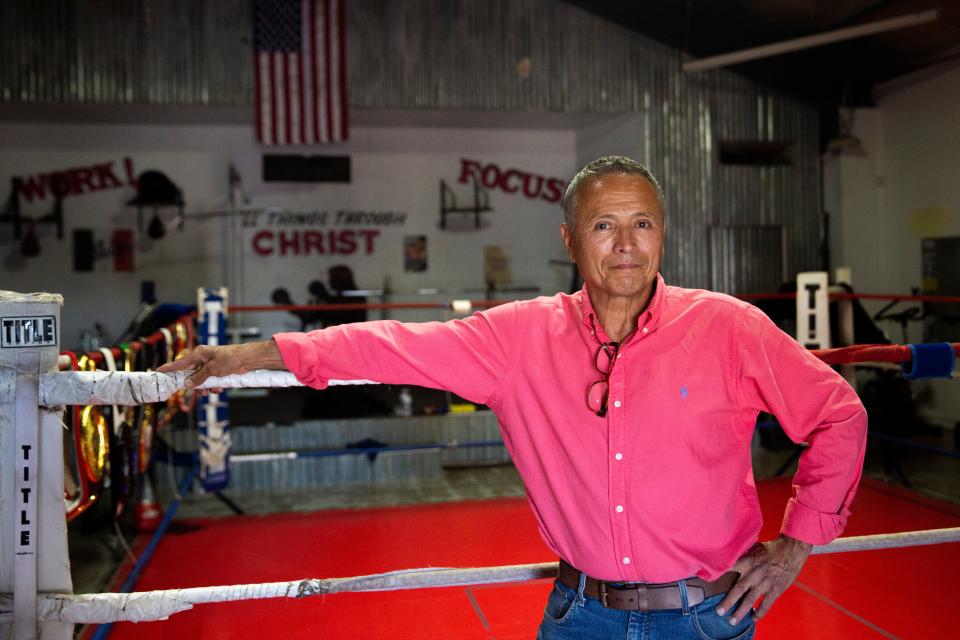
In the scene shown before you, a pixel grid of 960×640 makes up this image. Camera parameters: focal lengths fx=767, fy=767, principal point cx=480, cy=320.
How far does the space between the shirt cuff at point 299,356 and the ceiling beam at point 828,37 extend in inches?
260

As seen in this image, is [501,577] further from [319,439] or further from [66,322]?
[66,322]

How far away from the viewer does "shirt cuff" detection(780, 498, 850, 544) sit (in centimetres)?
128

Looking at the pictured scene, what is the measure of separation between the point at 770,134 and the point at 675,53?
1394 millimetres

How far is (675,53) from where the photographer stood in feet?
26.9

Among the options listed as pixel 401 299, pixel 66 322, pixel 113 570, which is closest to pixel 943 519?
pixel 113 570

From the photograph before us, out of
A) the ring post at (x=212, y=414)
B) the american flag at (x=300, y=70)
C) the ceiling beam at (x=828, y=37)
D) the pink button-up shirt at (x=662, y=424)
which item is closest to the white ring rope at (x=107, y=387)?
the pink button-up shirt at (x=662, y=424)

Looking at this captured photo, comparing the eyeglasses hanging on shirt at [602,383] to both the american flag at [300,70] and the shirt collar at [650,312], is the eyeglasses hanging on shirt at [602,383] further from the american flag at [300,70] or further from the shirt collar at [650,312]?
the american flag at [300,70]

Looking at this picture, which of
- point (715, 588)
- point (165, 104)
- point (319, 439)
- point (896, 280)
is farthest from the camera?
point (896, 280)

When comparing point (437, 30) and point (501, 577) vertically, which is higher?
point (437, 30)

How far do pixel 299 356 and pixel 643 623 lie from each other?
73 cm

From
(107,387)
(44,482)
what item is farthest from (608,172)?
(44,482)

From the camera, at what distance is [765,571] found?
130 cm

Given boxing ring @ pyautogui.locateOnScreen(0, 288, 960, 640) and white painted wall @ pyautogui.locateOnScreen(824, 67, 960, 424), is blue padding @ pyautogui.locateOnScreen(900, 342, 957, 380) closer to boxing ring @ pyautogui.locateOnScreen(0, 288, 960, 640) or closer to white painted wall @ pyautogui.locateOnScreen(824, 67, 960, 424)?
boxing ring @ pyautogui.locateOnScreen(0, 288, 960, 640)

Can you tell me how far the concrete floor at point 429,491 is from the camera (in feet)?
13.6
